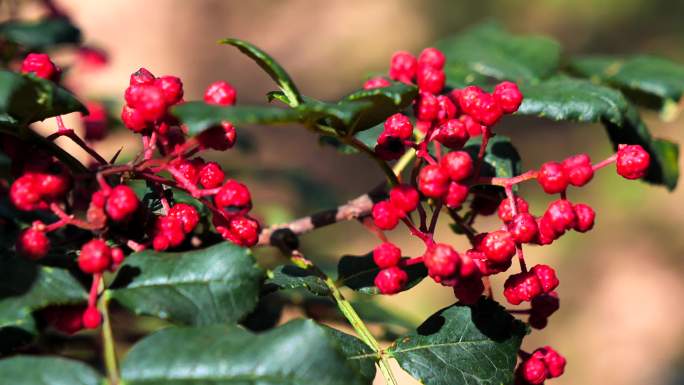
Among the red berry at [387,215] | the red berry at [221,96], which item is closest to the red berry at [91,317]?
the red berry at [221,96]

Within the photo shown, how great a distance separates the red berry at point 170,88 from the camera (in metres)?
1.18

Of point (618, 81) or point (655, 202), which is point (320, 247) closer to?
point (655, 202)

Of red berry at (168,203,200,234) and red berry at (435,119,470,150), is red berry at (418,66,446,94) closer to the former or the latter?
red berry at (435,119,470,150)

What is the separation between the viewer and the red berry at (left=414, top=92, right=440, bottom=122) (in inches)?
52.1

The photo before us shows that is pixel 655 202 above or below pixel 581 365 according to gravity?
above

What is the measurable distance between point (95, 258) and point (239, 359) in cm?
25

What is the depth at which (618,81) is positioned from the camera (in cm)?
196

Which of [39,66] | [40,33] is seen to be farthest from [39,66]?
[40,33]

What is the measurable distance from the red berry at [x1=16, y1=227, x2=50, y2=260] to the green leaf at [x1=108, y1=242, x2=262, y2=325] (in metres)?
0.12

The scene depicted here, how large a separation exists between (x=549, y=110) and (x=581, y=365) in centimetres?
388

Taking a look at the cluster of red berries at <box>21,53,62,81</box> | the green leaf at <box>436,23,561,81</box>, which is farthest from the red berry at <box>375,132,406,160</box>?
the green leaf at <box>436,23,561,81</box>

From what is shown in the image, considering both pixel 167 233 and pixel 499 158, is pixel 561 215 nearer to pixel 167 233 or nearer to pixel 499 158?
pixel 499 158

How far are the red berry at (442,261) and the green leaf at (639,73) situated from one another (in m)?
1.05

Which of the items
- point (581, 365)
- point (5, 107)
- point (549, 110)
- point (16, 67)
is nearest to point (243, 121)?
point (5, 107)
